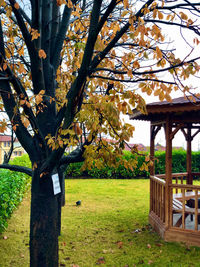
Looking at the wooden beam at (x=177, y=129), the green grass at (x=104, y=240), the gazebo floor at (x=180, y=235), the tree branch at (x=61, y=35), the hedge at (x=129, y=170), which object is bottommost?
the green grass at (x=104, y=240)

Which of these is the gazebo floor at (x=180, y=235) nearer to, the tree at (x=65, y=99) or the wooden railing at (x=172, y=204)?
the wooden railing at (x=172, y=204)

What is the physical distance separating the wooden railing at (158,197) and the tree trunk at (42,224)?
3.48 m

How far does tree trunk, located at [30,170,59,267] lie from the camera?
14.6 feet

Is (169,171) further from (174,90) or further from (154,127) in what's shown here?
(174,90)

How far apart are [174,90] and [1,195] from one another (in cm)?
450

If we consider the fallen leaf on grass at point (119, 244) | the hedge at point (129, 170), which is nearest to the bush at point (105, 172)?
the hedge at point (129, 170)

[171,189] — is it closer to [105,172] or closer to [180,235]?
[180,235]

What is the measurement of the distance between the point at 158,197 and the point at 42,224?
13.5 ft

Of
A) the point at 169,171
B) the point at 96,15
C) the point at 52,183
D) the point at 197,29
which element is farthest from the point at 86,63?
the point at 169,171

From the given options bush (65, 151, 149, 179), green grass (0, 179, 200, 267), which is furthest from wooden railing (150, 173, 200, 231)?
bush (65, 151, 149, 179)

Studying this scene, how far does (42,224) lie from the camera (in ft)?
14.5

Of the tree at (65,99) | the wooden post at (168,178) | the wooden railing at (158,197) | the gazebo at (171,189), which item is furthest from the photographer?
the wooden railing at (158,197)

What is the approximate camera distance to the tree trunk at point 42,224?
4.44 metres

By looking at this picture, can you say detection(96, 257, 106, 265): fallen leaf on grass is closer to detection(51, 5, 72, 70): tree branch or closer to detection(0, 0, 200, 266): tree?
detection(0, 0, 200, 266): tree
